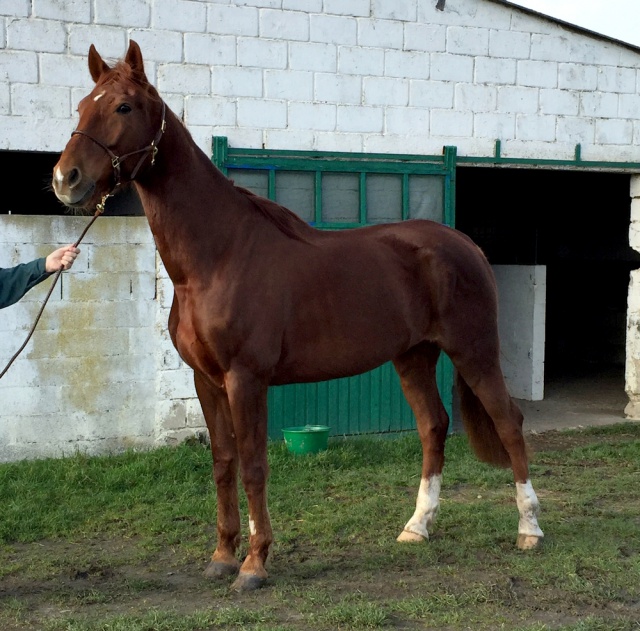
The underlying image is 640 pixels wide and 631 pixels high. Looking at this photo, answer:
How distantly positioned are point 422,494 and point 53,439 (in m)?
2.92

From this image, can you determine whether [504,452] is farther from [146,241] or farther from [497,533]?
[146,241]

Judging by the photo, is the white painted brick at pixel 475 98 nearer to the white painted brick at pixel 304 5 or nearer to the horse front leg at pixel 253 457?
the white painted brick at pixel 304 5

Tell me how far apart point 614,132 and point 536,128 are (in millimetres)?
786

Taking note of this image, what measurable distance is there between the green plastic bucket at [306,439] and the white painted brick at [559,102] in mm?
3347

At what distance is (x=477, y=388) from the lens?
4641mm

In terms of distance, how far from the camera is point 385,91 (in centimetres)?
707

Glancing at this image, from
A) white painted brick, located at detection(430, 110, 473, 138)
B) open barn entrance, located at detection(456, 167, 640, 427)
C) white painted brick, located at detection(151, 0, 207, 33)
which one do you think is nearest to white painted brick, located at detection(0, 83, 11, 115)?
white painted brick, located at detection(151, 0, 207, 33)

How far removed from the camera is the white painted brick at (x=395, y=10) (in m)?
6.98

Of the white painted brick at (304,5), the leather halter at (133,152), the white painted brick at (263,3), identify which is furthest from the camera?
the white painted brick at (304,5)

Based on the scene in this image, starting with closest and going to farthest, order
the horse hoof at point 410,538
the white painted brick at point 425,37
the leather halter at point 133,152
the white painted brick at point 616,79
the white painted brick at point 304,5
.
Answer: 1. the leather halter at point 133,152
2. the horse hoof at point 410,538
3. the white painted brick at point 304,5
4. the white painted brick at point 425,37
5. the white painted brick at point 616,79

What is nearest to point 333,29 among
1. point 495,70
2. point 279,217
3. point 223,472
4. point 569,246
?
point 495,70

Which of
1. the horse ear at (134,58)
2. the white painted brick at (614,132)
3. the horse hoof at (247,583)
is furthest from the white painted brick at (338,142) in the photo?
the horse hoof at (247,583)

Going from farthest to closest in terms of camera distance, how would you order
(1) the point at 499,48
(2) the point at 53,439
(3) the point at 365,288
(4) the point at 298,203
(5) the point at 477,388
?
(1) the point at 499,48 → (4) the point at 298,203 → (2) the point at 53,439 → (5) the point at 477,388 → (3) the point at 365,288

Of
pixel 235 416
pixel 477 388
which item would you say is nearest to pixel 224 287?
pixel 235 416
